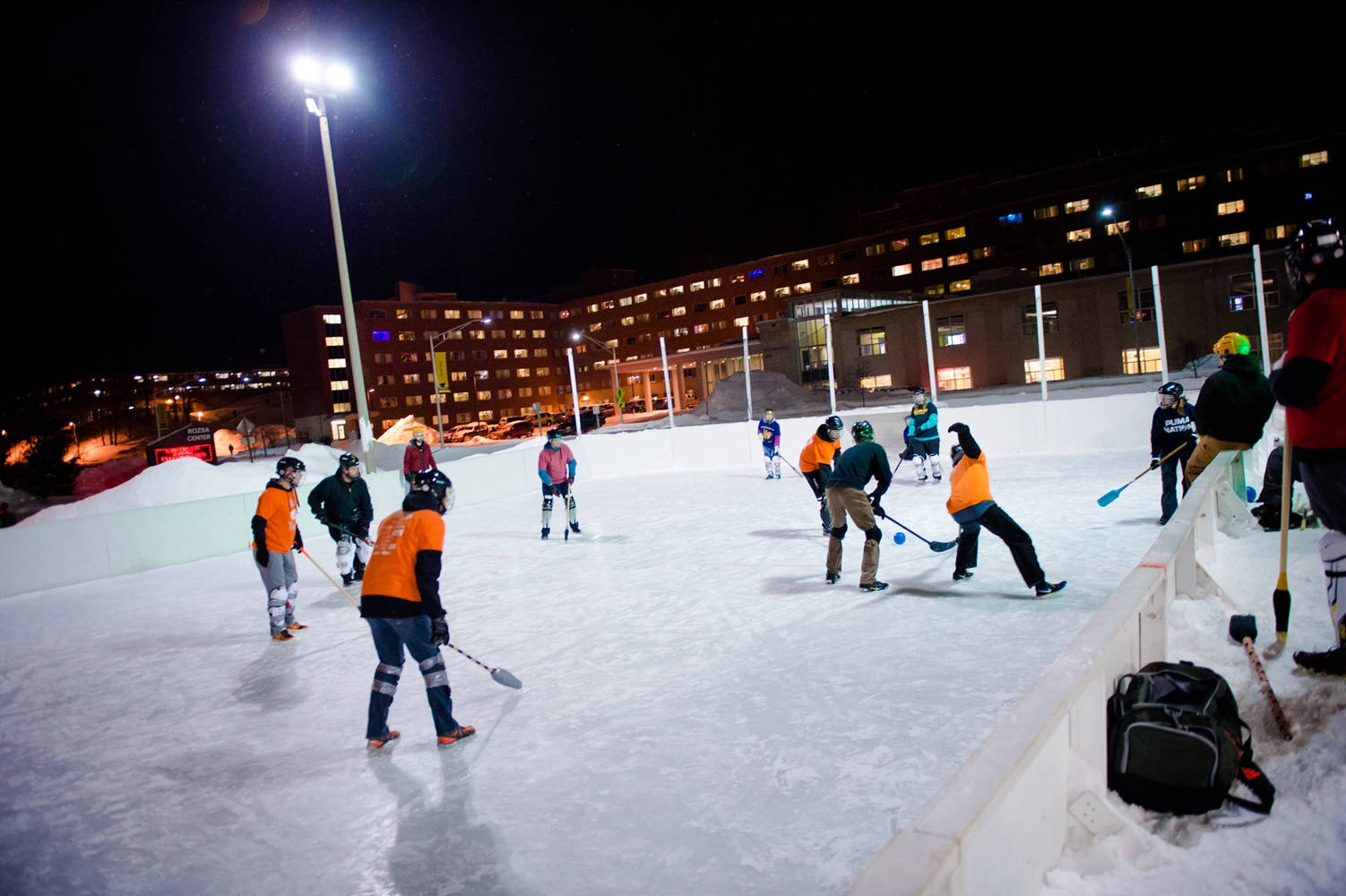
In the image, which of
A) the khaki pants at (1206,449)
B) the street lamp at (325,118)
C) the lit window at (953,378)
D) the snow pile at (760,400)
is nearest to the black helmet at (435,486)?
the khaki pants at (1206,449)

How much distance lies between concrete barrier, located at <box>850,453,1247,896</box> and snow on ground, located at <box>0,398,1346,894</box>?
0.76ft

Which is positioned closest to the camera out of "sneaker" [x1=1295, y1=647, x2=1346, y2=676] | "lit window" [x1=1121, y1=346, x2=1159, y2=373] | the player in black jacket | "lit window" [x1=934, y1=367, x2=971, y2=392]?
"sneaker" [x1=1295, y1=647, x2=1346, y2=676]

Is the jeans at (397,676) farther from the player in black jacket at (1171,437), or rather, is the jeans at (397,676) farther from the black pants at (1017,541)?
the player in black jacket at (1171,437)

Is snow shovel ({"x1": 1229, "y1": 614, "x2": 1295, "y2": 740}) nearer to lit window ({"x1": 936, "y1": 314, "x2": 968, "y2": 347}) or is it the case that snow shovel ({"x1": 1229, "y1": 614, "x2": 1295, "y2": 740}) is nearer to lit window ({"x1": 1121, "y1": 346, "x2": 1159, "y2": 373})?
lit window ({"x1": 1121, "y1": 346, "x2": 1159, "y2": 373})

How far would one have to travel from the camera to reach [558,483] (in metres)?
11.7

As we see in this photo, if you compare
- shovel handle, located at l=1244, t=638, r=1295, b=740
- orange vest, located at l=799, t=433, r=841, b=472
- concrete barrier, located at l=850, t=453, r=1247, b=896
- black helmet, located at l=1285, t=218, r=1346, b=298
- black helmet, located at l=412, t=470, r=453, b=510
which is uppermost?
black helmet, located at l=1285, t=218, r=1346, b=298

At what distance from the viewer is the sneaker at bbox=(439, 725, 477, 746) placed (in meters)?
4.54

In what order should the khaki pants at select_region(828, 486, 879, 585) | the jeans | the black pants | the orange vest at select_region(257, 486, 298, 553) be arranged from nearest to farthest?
1. the jeans
2. the black pants
3. the khaki pants at select_region(828, 486, 879, 585)
4. the orange vest at select_region(257, 486, 298, 553)

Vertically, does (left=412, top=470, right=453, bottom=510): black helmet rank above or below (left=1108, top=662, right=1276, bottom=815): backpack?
above

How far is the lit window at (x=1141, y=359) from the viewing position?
110 feet

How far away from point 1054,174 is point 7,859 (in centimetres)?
7505

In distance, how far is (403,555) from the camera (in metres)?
4.45

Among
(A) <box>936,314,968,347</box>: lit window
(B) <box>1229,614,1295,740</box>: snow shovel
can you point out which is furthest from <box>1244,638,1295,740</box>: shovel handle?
(A) <box>936,314,968,347</box>: lit window

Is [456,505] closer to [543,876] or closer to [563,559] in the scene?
[563,559]
